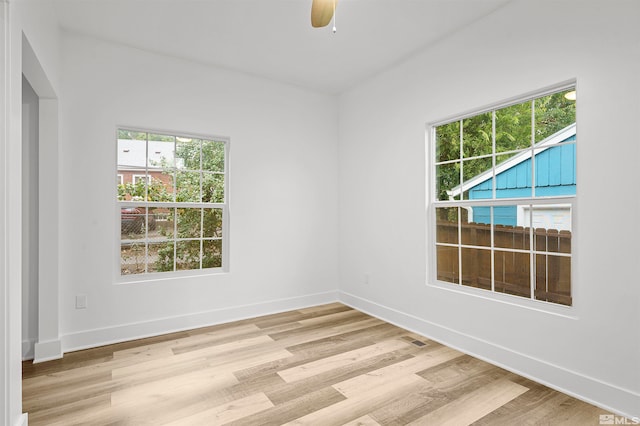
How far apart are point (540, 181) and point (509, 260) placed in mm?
672

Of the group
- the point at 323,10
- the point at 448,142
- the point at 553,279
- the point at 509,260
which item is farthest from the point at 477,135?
the point at 323,10

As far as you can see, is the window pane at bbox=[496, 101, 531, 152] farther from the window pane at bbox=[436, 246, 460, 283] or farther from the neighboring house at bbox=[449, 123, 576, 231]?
the window pane at bbox=[436, 246, 460, 283]

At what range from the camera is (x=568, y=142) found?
95.3 inches

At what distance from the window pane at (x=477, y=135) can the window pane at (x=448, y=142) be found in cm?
7

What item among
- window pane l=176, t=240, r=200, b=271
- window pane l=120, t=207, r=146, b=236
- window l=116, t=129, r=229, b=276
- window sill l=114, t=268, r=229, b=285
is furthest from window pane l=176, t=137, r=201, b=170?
window sill l=114, t=268, r=229, b=285

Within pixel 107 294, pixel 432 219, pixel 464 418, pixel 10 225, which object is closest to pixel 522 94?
pixel 432 219

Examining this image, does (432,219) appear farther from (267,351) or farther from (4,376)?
(4,376)

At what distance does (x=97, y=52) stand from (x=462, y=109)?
338 cm

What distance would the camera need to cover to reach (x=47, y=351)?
2842mm

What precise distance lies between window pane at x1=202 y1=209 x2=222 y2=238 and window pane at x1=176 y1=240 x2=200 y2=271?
0.15m

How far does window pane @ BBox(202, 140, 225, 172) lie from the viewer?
3.81 metres

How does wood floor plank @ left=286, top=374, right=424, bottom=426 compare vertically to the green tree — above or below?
below

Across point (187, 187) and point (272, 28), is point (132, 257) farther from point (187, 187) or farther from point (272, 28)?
point (272, 28)

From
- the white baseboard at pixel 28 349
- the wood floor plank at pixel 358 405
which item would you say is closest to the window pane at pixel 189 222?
the white baseboard at pixel 28 349
